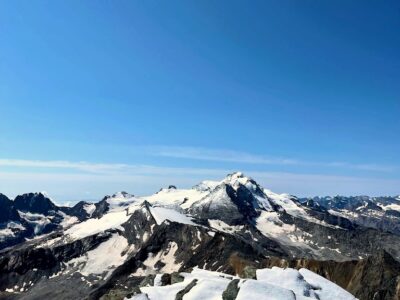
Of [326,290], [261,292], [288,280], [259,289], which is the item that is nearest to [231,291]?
[259,289]

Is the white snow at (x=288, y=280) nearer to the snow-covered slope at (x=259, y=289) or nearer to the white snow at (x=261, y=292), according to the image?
the snow-covered slope at (x=259, y=289)

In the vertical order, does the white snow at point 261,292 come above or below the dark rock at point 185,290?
above

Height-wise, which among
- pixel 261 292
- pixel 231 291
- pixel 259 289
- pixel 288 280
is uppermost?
pixel 288 280

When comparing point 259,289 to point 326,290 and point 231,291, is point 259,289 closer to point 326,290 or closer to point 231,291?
point 231,291

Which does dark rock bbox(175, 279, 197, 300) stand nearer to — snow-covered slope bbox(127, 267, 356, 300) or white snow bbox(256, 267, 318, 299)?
snow-covered slope bbox(127, 267, 356, 300)

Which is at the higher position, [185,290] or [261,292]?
[261,292]

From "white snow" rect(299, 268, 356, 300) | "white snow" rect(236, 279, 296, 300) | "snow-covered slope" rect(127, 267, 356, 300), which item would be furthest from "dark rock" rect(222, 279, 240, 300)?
"white snow" rect(299, 268, 356, 300)

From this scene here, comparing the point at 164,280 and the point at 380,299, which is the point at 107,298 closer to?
the point at 164,280

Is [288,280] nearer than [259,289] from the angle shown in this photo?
No

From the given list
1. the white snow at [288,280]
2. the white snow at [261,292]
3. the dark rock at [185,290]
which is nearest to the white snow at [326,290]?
the white snow at [288,280]

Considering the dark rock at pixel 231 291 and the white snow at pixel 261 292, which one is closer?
the white snow at pixel 261 292

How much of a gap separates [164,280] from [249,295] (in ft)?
90.7

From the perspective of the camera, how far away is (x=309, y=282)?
83125mm

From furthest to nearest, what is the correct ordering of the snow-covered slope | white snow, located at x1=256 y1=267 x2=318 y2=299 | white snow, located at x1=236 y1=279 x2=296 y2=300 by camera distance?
white snow, located at x1=256 y1=267 x2=318 y2=299, the snow-covered slope, white snow, located at x1=236 y1=279 x2=296 y2=300
